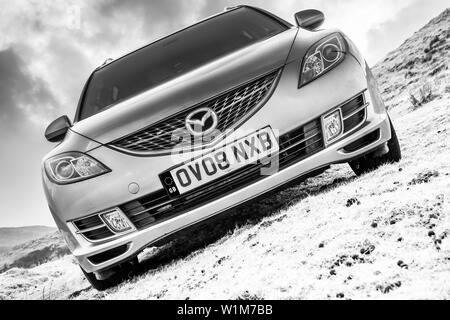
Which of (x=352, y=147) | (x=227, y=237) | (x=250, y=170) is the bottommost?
(x=227, y=237)

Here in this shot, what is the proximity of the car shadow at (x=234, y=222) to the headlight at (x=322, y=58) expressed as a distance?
899 mm

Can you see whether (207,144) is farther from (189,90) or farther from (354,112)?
(354,112)

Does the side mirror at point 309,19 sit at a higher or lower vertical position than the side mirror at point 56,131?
lower

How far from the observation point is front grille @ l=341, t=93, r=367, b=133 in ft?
10.7

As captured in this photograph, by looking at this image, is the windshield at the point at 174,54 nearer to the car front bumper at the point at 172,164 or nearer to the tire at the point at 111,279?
the car front bumper at the point at 172,164

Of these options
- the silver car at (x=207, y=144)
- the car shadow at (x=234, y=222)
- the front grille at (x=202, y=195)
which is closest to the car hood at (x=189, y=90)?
the silver car at (x=207, y=144)

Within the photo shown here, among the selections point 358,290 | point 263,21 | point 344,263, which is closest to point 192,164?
point 344,263

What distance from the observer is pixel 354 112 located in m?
3.27

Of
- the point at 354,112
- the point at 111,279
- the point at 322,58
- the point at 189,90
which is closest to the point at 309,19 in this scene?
the point at 322,58

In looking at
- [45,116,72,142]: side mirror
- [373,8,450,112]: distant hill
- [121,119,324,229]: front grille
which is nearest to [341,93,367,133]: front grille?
[121,119,324,229]: front grille

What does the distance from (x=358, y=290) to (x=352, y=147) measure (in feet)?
5.56

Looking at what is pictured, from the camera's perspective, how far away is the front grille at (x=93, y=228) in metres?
3.17
